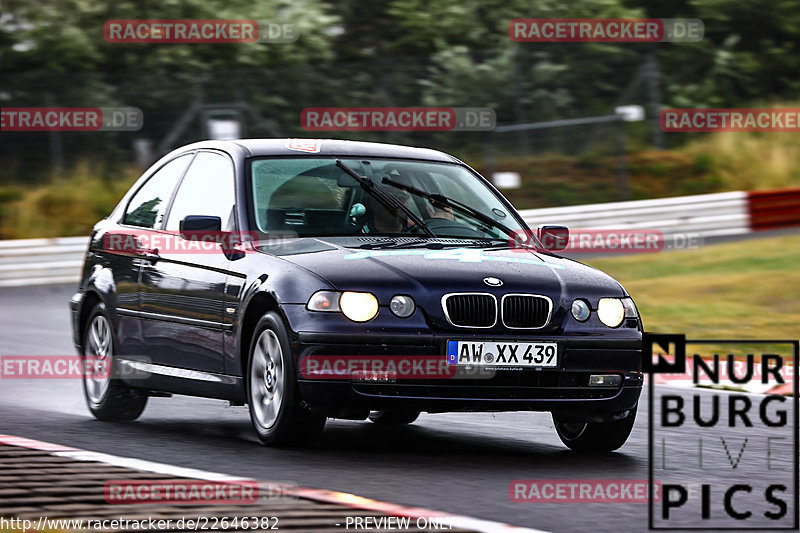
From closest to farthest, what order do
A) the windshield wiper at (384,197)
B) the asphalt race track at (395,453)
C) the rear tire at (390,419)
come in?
the asphalt race track at (395,453) < the windshield wiper at (384,197) < the rear tire at (390,419)

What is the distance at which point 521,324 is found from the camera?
7.93 meters

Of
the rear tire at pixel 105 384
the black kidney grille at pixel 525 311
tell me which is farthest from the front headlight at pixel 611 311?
the rear tire at pixel 105 384

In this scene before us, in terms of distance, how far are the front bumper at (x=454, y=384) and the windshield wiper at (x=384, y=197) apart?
1288 mm

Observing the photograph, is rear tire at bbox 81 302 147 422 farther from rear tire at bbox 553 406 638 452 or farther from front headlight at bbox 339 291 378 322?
rear tire at bbox 553 406 638 452

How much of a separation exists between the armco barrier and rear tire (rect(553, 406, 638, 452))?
12.5 meters

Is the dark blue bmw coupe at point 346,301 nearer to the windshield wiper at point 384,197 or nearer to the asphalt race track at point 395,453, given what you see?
the windshield wiper at point 384,197

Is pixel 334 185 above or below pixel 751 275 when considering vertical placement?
below

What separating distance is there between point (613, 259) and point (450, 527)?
1625 cm

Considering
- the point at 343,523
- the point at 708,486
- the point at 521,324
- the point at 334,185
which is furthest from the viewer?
the point at 334,185

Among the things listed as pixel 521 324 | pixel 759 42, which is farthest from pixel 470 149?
pixel 521 324

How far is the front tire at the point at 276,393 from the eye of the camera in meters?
7.85

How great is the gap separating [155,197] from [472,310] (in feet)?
9.34

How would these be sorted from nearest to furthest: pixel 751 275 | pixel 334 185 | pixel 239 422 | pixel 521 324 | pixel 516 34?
pixel 521 324 < pixel 334 185 < pixel 239 422 < pixel 751 275 < pixel 516 34

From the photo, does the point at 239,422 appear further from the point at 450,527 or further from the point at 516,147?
the point at 516,147
